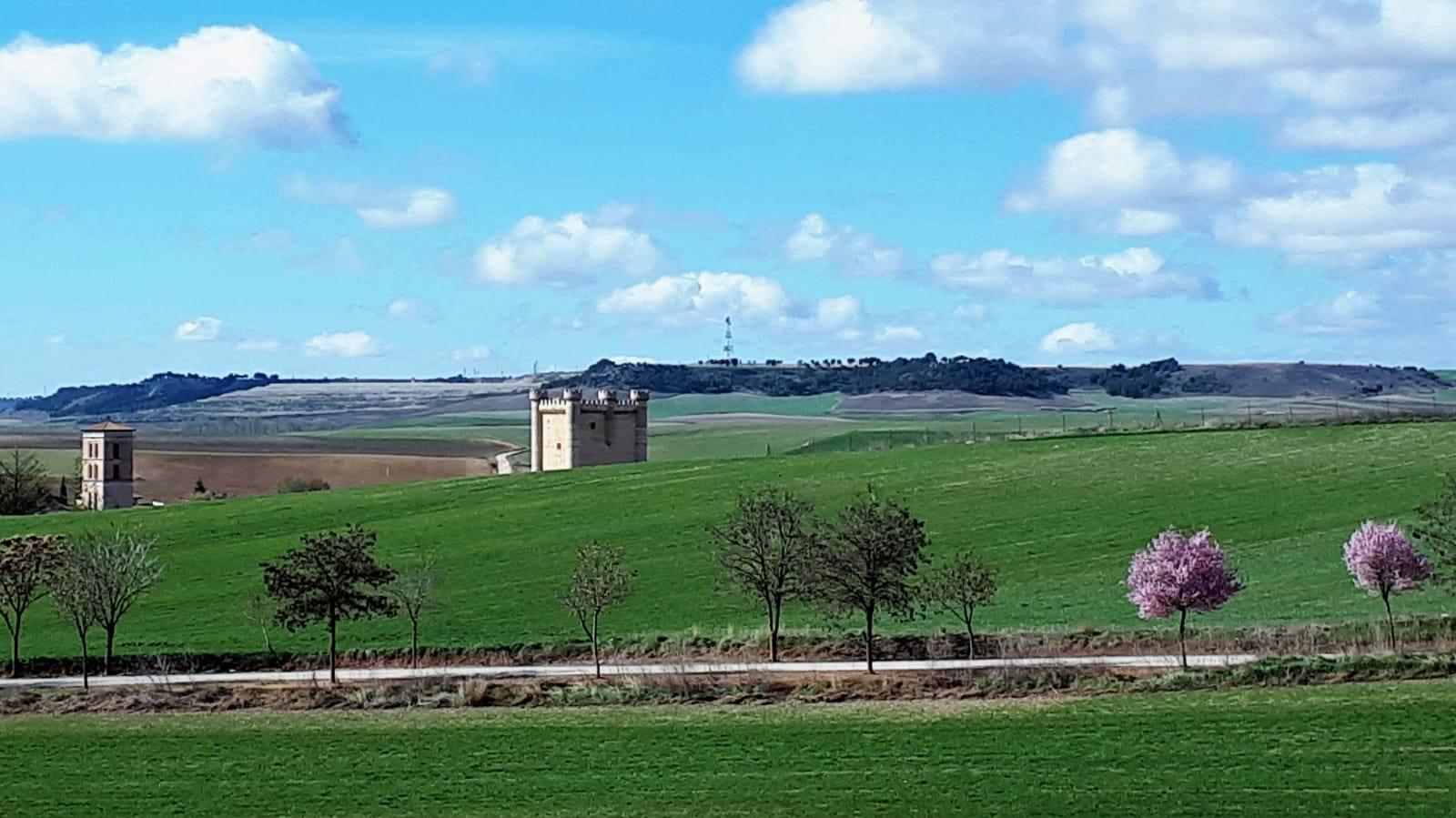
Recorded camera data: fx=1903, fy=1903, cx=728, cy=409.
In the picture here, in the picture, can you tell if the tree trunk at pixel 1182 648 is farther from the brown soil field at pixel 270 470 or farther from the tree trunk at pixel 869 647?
the brown soil field at pixel 270 470

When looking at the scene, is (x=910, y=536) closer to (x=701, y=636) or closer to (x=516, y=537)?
(x=701, y=636)

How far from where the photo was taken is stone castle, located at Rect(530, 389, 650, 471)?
394ft

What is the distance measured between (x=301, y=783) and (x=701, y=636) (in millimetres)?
22028

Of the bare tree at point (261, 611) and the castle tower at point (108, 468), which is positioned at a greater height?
the castle tower at point (108, 468)

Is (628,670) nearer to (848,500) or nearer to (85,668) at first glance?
(85,668)

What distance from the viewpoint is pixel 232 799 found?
3197 cm

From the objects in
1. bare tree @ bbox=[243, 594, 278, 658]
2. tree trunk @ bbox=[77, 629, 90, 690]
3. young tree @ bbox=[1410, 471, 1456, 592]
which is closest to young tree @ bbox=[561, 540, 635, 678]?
bare tree @ bbox=[243, 594, 278, 658]

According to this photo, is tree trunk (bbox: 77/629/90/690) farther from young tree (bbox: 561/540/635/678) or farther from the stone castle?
the stone castle

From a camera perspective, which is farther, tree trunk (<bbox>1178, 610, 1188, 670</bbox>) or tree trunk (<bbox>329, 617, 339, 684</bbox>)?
tree trunk (<bbox>329, 617, 339, 684</bbox>)

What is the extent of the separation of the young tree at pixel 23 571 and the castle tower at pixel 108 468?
73.4 meters

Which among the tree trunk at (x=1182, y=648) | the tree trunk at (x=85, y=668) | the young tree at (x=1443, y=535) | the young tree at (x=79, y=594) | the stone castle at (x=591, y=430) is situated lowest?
the tree trunk at (x=85, y=668)

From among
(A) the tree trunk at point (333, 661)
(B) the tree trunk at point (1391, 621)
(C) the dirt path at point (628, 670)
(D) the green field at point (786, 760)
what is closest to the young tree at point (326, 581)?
(A) the tree trunk at point (333, 661)

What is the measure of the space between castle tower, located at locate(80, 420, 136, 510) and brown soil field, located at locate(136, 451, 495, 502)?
33.5 feet

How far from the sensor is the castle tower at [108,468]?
430 ft
